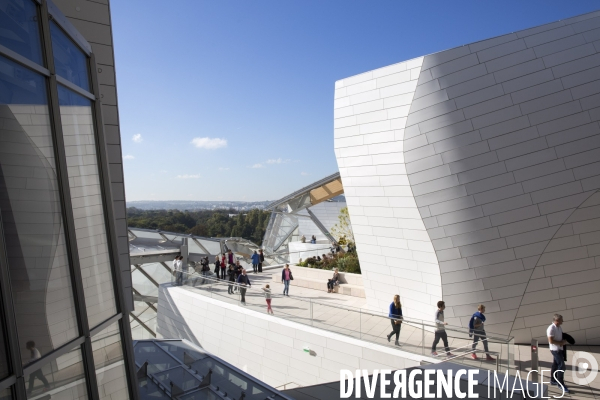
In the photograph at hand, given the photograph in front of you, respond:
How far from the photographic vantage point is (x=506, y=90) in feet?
29.6

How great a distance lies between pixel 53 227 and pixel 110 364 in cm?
159

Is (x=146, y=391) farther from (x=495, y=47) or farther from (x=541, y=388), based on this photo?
(x=495, y=47)

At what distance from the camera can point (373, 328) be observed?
32.0 feet

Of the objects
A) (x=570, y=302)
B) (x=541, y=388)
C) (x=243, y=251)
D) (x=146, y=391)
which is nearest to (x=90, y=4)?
(x=146, y=391)

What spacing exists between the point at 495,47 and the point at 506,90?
1007mm

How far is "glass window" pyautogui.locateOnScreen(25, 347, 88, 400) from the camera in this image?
2725 millimetres

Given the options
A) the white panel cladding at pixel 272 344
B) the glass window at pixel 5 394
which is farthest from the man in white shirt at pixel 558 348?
the glass window at pixel 5 394

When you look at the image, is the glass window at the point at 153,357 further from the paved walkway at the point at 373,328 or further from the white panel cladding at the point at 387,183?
the white panel cladding at the point at 387,183

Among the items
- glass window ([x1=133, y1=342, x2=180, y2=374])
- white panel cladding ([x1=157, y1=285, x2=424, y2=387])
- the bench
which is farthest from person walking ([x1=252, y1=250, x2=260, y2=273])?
glass window ([x1=133, y1=342, x2=180, y2=374])

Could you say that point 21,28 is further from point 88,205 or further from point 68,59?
point 88,205

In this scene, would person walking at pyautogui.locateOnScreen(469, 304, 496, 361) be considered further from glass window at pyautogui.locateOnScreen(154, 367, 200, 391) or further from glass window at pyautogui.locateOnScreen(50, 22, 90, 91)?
glass window at pyautogui.locateOnScreen(50, 22, 90, 91)

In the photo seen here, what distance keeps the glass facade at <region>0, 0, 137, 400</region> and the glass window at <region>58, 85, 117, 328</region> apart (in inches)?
0.4

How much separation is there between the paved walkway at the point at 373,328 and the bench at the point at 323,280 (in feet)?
1.07

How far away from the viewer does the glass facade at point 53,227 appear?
2.68m
